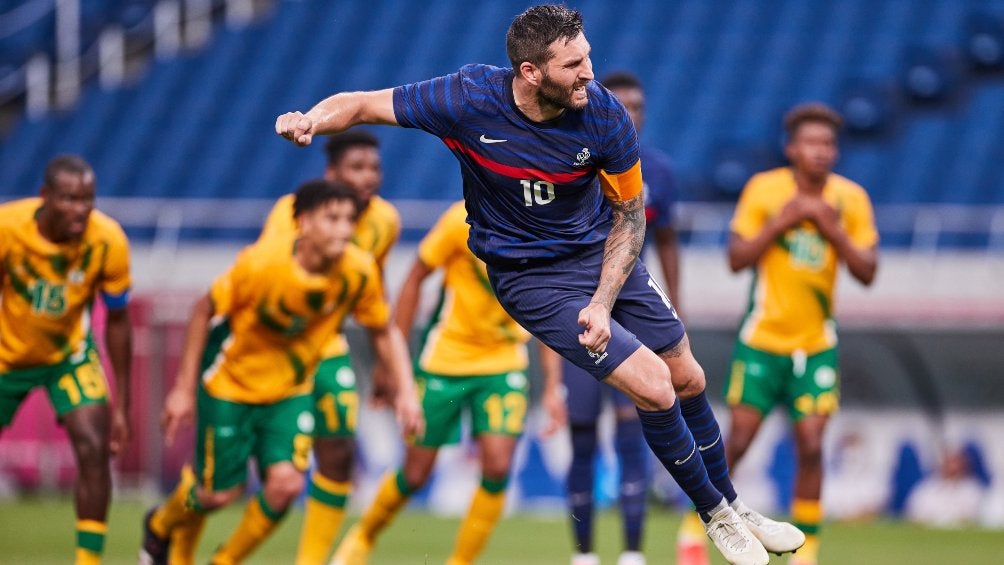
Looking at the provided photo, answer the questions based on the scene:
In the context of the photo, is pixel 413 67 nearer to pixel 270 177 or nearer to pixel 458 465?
pixel 270 177

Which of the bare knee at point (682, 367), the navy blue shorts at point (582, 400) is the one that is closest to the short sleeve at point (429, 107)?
the bare knee at point (682, 367)

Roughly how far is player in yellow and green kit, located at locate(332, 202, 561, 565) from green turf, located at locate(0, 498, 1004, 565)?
1745 millimetres

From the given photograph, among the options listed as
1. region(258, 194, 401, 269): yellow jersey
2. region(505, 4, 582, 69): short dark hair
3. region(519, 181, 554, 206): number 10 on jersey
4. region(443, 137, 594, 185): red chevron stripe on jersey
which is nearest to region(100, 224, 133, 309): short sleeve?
region(258, 194, 401, 269): yellow jersey

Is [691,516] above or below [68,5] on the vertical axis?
below

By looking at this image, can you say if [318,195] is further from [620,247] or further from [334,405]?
[620,247]

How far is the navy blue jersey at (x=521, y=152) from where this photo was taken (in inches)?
274

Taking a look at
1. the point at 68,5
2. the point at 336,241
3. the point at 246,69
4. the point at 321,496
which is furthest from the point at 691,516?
the point at 68,5

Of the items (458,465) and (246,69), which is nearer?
(458,465)

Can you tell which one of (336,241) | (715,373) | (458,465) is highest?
(336,241)

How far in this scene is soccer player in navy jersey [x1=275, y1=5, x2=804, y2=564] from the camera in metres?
6.86

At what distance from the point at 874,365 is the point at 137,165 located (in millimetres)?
10442

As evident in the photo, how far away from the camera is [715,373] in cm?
1761

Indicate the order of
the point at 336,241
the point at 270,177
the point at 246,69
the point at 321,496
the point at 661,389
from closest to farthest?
the point at 661,389 → the point at 336,241 → the point at 321,496 → the point at 270,177 → the point at 246,69

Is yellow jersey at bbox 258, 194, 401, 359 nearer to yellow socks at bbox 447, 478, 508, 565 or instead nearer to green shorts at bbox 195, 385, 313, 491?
green shorts at bbox 195, 385, 313, 491
